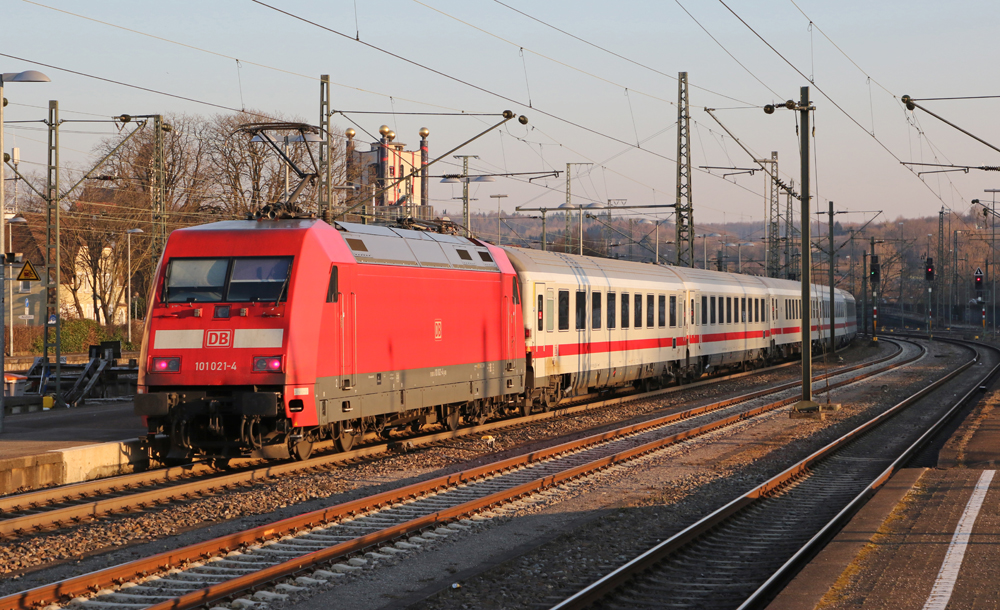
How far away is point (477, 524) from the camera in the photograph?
36.3 feet

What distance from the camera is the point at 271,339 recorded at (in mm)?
13828

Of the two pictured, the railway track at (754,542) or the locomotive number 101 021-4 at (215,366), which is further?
the locomotive number 101 021-4 at (215,366)

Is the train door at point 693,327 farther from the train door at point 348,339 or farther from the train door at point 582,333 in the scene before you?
the train door at point 348,339

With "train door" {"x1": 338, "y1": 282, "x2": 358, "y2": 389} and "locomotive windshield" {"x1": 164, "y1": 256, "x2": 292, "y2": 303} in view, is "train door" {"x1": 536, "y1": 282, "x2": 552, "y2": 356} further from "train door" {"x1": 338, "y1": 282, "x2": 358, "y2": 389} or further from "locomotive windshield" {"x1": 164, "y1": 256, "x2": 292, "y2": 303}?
"locomotive windshield" {"x1": 164, "y1": 256, "x2": 292, "y2": 303}

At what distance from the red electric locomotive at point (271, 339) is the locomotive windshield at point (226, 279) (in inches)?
0.6

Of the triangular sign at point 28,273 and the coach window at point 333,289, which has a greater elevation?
the triangular sign at point 28,273

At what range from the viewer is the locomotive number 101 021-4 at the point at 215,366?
1393 centimetres

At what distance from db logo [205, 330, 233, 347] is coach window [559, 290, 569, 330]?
1017cm

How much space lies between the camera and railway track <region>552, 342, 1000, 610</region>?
8.38 m

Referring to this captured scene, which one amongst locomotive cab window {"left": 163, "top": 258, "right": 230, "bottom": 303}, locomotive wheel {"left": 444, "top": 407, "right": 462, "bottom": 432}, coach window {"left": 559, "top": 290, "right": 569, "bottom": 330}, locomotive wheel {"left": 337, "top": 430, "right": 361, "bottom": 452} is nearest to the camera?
locomotive cab window {"left": 163, "top": 258, "right": 230, "bottom": 303}

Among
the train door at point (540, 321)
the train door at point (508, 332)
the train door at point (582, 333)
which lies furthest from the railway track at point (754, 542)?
the train door at point (582, 333)

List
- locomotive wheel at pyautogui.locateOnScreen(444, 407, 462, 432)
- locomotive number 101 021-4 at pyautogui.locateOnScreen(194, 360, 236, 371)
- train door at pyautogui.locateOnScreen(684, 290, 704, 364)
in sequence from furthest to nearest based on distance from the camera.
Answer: train door at pyautogui.locateOnScreen(684, 290, 704, 364) → locomotive wheel at pyautogui.locateOnScreen(444, 407, 462, 432) → locomotive number 101 021-4 at pyautogui.locateOnScreen(194, 360, 236, 371)

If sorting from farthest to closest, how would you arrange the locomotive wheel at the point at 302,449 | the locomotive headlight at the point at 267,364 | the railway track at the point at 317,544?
the locomotive wheel at the point at 302,449 → the locomotive headlight at the point at 267,364 → the railway track at the point at 317,544

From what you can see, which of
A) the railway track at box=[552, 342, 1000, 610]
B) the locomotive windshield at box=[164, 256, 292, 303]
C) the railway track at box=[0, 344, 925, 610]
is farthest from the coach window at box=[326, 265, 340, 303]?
the railway track at box=[552, 342, 1000, 610]
